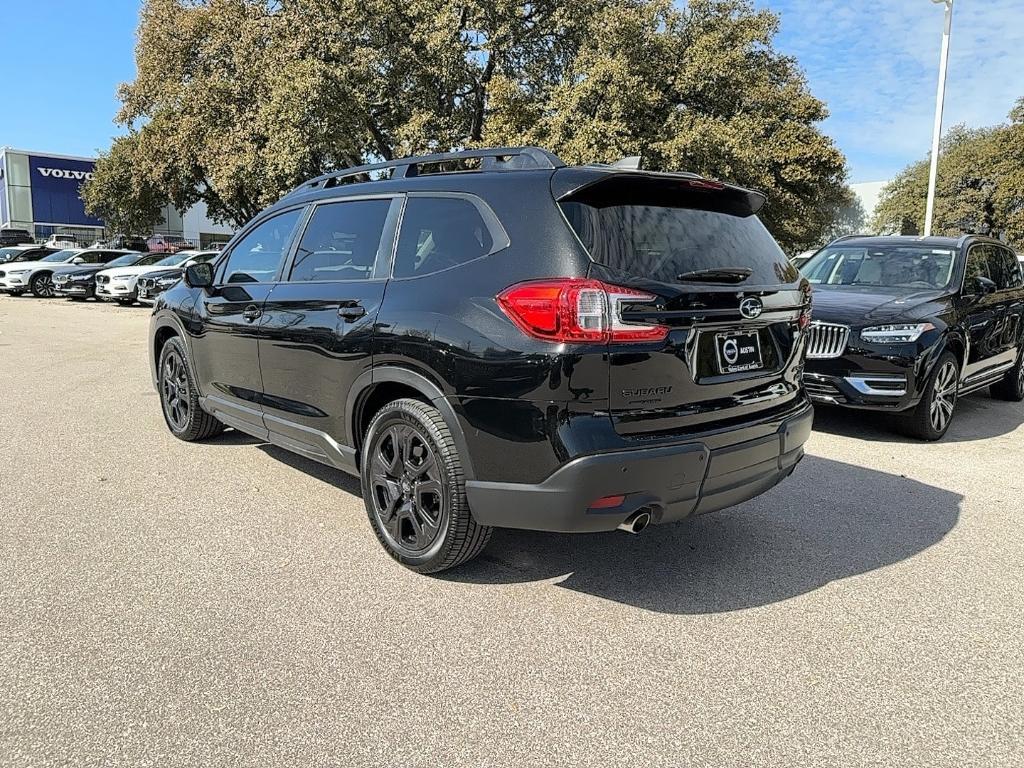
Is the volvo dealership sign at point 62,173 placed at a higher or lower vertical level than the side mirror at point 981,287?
higher

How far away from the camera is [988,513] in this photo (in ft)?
15.1

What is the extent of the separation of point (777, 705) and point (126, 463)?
4.51m

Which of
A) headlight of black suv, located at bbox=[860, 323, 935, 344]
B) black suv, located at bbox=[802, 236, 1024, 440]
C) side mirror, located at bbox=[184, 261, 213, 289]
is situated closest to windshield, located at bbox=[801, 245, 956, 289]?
black suv, located at bbox=[802, 236, 1024, 440]

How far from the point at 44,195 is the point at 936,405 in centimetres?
7185

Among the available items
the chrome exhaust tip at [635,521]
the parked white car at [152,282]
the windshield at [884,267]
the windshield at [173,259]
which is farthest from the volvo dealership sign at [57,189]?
the chrome exhaust tip at [635,521]

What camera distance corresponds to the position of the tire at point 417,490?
3211 mm

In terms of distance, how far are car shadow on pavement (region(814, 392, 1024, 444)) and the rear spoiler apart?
390cm

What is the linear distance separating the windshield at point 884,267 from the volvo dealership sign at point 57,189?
66.4m

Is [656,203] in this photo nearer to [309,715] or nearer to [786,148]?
[309,715]

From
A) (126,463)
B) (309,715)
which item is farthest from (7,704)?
(126,463)

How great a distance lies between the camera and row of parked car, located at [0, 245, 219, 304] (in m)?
20.2

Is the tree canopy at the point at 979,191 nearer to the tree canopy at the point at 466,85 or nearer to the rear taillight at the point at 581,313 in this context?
the tree canopy at the point at 466,85

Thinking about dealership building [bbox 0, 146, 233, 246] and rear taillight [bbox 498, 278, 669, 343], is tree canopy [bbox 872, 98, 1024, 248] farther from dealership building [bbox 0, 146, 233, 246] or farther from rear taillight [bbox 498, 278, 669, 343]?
dealership building [bbox 0, 146, 233, 246]

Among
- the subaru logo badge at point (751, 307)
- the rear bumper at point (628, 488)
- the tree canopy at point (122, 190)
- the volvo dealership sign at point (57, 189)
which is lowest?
the rear bumper at point (628, 488)
